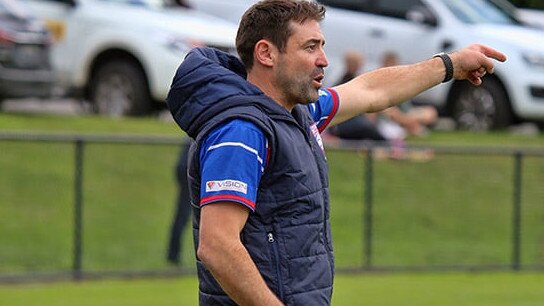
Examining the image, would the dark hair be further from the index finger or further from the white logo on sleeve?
the index finger

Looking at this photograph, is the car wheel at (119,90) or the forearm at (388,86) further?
the car wheel at (119,90)

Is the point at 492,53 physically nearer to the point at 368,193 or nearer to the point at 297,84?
the point at 297,84

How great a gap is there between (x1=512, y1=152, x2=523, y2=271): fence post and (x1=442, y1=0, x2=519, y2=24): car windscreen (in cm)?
431

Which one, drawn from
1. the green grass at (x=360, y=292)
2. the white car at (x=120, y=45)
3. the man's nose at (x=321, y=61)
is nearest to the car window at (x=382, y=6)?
the white car at (x=120, y=45)

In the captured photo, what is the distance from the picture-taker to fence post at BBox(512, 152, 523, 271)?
1509 centimetres

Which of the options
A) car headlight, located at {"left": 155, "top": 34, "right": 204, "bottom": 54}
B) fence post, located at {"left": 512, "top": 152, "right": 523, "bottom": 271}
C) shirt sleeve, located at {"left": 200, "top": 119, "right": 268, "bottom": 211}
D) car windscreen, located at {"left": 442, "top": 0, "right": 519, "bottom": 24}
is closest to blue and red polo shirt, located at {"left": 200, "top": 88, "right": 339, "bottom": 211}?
shirt sleeve, located at {"left": 200, "top": 119, "right": 268, "bottom": 211}

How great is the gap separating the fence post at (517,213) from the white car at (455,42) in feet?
11.8

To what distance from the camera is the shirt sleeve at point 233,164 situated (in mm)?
4746

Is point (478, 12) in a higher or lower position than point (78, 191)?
higher

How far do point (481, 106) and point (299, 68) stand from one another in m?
14.6

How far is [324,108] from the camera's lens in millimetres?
5707

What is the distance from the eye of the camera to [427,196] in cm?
1529

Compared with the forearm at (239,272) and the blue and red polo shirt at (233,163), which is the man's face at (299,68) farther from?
the forearm at (239,272)

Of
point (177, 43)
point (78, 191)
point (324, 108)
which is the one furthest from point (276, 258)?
point (177, 43)
